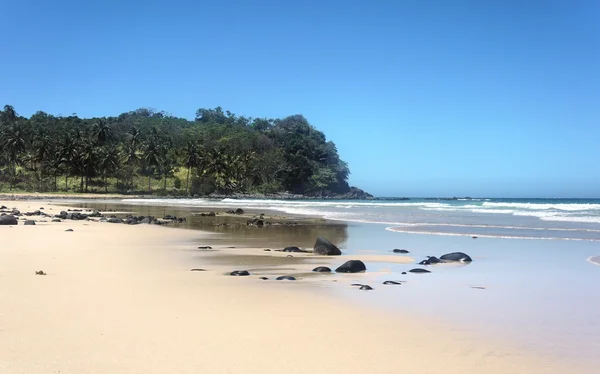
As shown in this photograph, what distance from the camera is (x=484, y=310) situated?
6719mm

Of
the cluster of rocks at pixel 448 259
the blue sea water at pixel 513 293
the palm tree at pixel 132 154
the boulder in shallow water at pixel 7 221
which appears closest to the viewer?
the blue sea water at pixel 513 293

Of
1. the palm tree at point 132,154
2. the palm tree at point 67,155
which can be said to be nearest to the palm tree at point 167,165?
the palm tree at point 132,154

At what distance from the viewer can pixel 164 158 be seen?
95.3 m

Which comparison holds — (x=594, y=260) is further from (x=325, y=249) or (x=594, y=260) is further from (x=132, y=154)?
(x=132, y=154)

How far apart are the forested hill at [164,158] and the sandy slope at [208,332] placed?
265 ft

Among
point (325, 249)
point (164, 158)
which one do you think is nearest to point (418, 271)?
point (325, 249)

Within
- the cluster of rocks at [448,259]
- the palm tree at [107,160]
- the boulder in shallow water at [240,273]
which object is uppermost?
the palm tree at [107,160]

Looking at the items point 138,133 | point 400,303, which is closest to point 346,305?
point 400,303

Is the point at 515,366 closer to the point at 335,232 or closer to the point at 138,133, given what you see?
the point at 335,232

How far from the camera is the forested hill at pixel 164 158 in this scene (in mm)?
83875

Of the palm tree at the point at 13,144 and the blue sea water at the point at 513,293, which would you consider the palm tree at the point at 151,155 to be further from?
the blue sea water at the point at 513,293

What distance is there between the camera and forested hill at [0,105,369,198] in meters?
83.9

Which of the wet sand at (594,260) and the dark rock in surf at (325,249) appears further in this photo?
the dark rock in surf at (325,249)

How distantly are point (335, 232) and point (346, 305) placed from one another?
1371 cm
